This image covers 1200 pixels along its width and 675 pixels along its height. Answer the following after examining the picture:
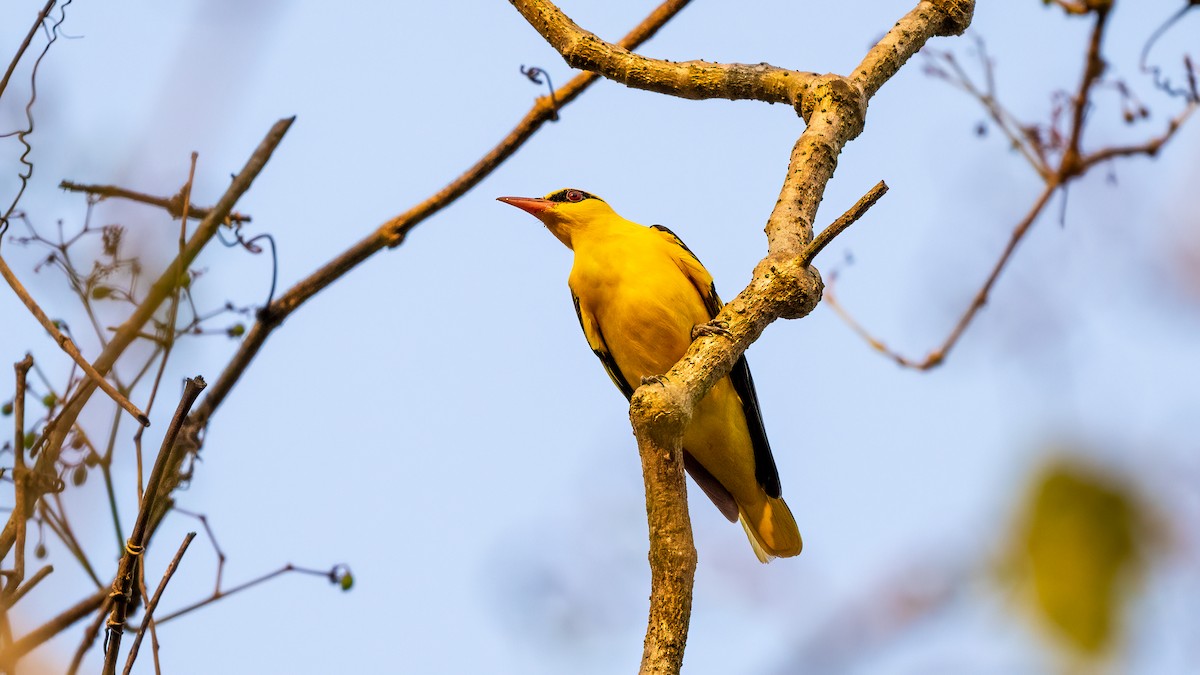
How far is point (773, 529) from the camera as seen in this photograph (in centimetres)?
512

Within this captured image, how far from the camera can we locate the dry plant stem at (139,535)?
6.20ft

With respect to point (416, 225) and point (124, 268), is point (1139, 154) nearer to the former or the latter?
point (416, 225)

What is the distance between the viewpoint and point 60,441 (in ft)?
7.93

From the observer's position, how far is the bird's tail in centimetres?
512

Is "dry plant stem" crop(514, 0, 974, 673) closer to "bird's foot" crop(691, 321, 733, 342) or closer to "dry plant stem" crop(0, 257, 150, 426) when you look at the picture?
"bird's foot" crop(691, 321, 733, 342)

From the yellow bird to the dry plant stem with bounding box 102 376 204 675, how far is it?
Answer: 272 centimetres

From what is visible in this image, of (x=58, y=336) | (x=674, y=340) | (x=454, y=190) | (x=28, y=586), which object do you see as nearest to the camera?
(x=28, y=586)

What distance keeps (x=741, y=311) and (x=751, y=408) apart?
2.33 metres

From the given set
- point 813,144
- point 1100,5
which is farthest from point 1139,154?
point 813,144

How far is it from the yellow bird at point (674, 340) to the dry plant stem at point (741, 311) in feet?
4.96

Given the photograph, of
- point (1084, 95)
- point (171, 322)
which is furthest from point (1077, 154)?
point (171, 322)

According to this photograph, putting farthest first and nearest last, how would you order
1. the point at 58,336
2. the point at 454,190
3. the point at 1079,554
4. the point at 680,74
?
the point at 454,190 < the point at 680,74 < the point at 58,336 < the point at 1079,554

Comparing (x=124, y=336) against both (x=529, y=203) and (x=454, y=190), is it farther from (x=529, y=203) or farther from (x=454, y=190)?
(x=529, y=203)

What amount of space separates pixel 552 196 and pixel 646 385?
332cm
